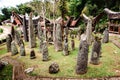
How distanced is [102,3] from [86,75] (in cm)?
3237

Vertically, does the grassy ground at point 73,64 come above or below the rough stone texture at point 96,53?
below

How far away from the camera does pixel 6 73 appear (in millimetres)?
16266

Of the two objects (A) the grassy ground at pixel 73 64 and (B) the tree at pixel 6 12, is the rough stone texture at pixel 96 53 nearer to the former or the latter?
(A) the grassy ground at pixel 73 64

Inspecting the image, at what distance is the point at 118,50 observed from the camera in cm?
2061

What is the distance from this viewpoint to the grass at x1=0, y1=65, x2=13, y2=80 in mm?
15373

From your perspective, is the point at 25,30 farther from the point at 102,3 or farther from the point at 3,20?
the point at 3,20

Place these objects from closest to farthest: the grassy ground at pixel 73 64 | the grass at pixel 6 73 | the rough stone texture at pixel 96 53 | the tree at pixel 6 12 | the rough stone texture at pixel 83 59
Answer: the grassy ground at pixel 73 64 → the rough stone texture at pixel 83 59 → the grass at pixel 6 73 → the rough stone texture at pixel 96 53 → the tree at pixel 6 12

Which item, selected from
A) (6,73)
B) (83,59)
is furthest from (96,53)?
(6,73)

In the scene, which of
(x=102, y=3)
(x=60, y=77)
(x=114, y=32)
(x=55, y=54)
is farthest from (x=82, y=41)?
(x=102, y=3)

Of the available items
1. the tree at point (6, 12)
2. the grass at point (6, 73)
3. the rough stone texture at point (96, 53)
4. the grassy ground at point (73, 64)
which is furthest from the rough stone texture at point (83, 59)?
the tree at point (6, 12)

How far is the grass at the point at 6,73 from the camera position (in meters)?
15.4

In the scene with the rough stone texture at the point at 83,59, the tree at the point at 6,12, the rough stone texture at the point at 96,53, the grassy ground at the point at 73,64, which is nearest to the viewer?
the grassy ground at the point at 73,64

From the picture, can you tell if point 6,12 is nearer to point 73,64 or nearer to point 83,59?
point 73,64

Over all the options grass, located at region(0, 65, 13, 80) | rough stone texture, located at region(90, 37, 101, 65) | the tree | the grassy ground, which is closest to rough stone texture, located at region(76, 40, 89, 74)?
the grassy ground
